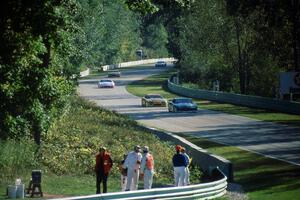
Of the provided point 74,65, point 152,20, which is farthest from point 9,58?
point 152,20

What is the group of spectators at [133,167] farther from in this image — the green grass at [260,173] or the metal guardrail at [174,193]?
the green grass at [260,173]

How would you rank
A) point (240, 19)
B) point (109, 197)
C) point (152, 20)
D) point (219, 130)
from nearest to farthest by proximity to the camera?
point (109, 197)
point (219, 130)
point (240, 19)
point (152, 20)

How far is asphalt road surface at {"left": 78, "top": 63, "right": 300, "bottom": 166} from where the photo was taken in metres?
35.6

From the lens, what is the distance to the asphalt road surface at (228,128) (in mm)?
35625

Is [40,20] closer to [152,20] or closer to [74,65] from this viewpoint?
[74,65]

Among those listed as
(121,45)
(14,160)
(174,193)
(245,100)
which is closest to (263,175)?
(174,193)

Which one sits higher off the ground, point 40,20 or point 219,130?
point 40,20

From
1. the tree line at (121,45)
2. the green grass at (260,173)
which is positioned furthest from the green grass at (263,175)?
the tree line at (121,45)

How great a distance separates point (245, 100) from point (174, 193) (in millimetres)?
43995

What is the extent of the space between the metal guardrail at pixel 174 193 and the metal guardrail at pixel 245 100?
104ft

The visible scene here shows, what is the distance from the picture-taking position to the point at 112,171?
91.8ft

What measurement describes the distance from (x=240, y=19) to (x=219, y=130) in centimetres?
2751

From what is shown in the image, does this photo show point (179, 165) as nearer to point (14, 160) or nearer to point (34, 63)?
point (14, 160)

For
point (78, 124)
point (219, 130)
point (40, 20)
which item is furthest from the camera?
point (219, 130)
